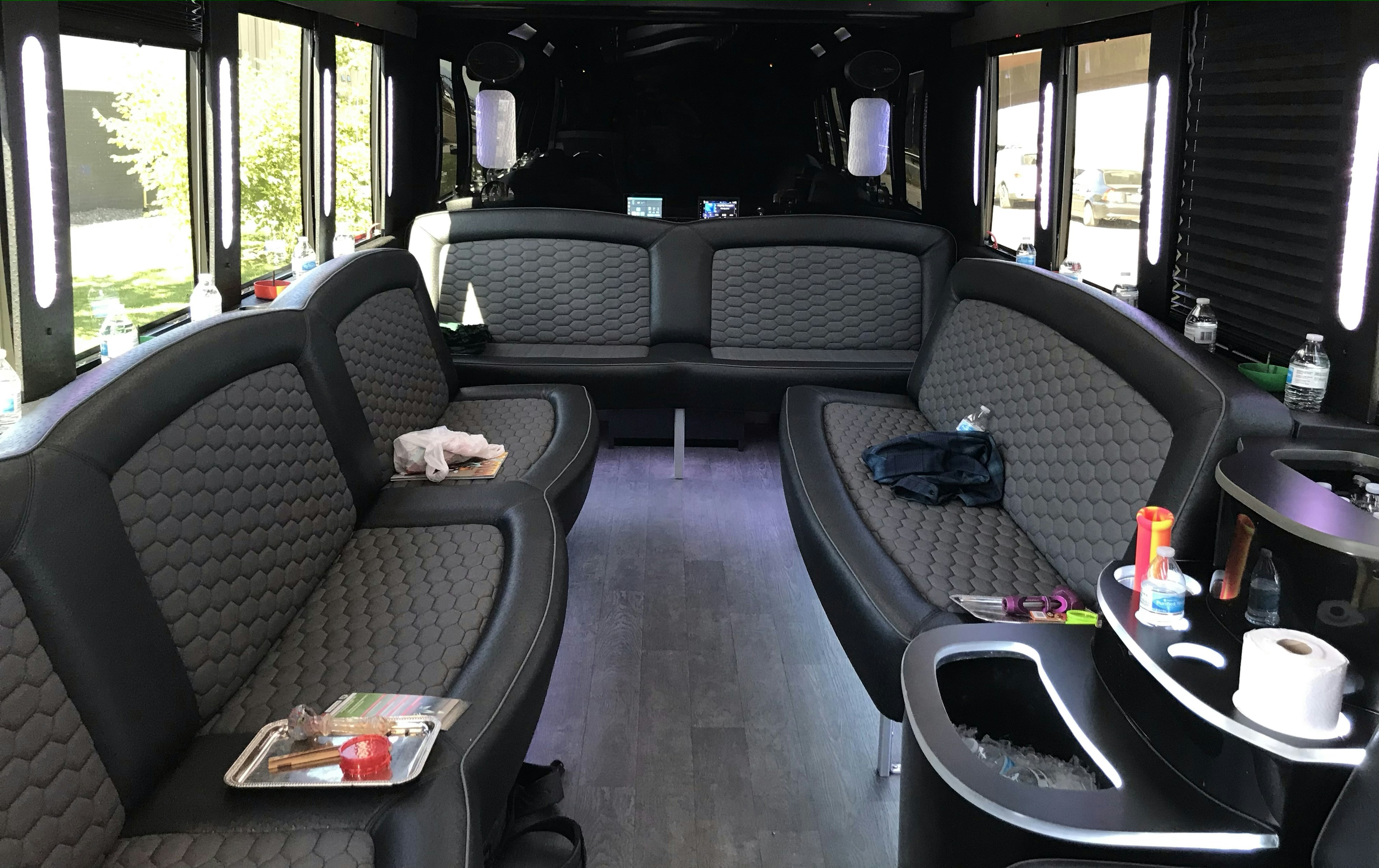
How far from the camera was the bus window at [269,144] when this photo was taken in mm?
3789

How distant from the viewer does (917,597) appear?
2672 millimetres

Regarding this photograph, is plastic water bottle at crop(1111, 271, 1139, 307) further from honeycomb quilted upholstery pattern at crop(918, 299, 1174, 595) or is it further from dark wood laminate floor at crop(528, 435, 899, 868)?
dark wood laminate floor at crop(528, 435, 899, 868)

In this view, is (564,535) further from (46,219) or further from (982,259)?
(982,259)

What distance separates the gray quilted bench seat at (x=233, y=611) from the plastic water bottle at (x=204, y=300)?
548 millimetres

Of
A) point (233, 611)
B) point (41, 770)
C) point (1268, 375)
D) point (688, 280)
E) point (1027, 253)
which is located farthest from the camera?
point (688, 280)

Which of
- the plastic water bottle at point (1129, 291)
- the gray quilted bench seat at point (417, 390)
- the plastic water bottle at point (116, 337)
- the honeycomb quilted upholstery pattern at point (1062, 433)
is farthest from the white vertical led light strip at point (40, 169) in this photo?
the plastic water bottle at point (1129, 291)

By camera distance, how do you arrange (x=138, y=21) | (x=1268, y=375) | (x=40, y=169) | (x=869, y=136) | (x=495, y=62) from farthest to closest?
(x=869, y=136) → (x=495, y=62) → (x=138, y=21) → (x=1268, y=375) → (x=40, y=169)

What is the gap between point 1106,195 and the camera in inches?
161

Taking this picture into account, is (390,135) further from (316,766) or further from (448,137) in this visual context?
(316,766)

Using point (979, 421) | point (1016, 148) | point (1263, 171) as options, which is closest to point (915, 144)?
point (1016, 148)

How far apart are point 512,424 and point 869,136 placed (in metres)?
2.83

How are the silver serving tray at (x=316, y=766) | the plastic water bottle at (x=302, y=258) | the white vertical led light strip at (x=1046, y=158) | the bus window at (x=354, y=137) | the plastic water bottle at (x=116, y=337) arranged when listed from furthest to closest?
the bus window at (x=354, y=137), the white vertical led light strip at (x=1046, y=158), the plastic water bottle at (x=302, y=258), the plastic water bottle at (x=116, y=337), the silver serving tray at (x=316, y=766)

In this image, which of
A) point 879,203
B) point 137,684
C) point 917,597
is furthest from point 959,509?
point 879,203

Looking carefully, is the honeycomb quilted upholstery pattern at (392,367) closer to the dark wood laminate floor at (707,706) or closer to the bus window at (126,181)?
the bus window at (126,181)
